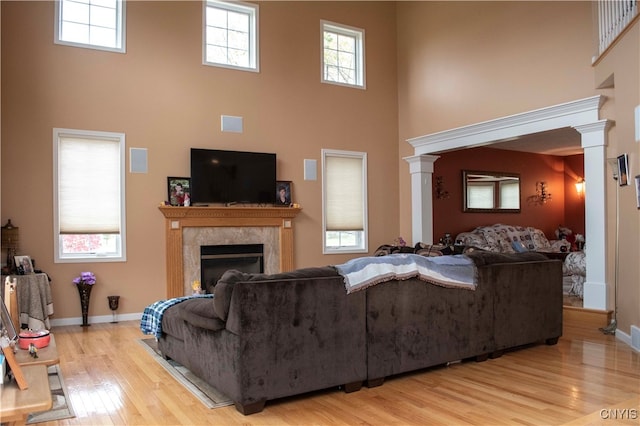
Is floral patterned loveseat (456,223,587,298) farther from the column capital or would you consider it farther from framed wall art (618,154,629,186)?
framed wall art (618,154,629,186)

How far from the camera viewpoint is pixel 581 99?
5.98 m

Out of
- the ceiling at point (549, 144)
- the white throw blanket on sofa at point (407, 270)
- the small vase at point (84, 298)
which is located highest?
the ceiling at point (549, 144)

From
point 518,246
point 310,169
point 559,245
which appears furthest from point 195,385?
point 559,245

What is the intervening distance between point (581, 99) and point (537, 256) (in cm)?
220

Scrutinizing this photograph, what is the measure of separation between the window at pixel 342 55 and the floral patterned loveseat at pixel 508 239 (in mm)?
3248

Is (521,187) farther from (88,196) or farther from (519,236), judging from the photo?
(88,196)

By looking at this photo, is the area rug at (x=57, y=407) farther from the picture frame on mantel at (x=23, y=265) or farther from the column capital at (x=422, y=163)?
the column capital at (x=422, y=163)

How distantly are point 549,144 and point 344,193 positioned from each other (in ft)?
13.3

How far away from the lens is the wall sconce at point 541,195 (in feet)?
35.1

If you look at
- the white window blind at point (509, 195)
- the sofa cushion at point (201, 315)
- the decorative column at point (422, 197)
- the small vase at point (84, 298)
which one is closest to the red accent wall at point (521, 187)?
the white window blind at point (509, 195)

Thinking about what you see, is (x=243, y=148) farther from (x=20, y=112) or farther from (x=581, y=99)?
(x=581, y=99)

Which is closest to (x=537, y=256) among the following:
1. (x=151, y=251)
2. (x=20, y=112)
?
(x=151, y=251)

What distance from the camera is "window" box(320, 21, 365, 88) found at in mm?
8438

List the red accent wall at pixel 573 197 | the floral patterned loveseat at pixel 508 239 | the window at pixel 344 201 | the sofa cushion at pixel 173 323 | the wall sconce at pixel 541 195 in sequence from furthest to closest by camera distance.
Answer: the red accent wall at pixel 573 197 < the wall sconce at pixel 541 195 < the floral patterned loveseat at pixel 508 239 < the window at pixel 344 201 < the sofa cushion at pixel 173 323
